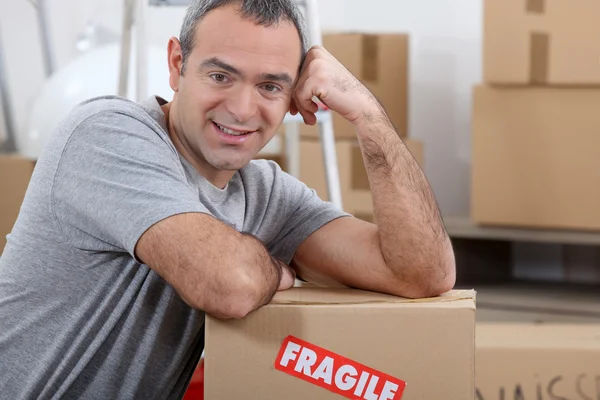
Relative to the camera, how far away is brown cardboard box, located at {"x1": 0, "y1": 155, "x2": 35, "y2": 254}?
2262 millimetres

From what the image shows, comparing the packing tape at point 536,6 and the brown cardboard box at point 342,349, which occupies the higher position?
the packing tape at point 536,6

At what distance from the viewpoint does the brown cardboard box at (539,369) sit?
5.08 ft

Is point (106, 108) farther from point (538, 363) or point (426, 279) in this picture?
point (538, 363)

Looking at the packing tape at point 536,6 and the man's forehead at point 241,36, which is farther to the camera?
the packing tape at point 536,6

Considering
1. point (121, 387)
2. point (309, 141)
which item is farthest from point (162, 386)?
point (309, 141)

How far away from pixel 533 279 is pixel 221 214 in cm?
201

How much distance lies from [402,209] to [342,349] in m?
0.29

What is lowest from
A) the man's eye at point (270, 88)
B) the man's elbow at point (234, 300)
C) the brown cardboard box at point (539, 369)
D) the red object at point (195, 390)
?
the red object at point (195, 390)

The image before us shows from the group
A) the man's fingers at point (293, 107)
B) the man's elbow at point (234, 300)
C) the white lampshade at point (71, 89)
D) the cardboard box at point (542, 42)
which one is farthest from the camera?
the cardboard box at point (542, 42)

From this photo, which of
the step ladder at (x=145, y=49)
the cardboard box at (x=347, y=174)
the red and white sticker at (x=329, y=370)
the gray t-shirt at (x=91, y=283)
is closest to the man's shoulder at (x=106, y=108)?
the gray t-shirt at (x=91, y=283)

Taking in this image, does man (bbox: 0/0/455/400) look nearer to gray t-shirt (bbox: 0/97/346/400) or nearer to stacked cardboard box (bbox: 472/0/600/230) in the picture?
gray t-shirt (bbox: 0/97/346/400)

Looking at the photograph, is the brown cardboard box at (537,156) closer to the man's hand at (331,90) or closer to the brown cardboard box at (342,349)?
the man's hand at (331,90)

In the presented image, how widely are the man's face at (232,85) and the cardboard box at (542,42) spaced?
137cm

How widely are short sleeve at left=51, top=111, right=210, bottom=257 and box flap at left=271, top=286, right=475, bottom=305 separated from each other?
0.48 ft
